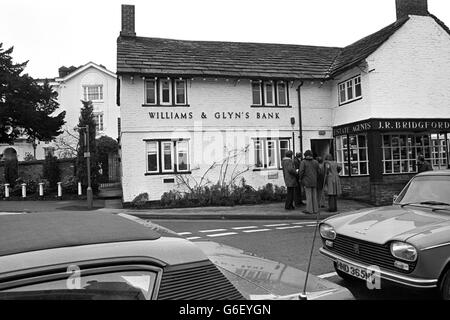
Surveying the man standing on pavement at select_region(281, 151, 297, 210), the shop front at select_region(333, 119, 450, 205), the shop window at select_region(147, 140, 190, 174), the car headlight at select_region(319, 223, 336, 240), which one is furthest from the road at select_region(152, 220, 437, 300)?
the shop front at select_region(333, 119, 450, 205)

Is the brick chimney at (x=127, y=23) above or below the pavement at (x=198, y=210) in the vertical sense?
above

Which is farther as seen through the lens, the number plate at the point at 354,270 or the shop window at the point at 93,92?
the shop window at the point at 93,92

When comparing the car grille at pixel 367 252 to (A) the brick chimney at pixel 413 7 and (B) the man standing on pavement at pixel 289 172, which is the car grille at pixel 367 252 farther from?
(A) the brick chimney at pixel 413 7

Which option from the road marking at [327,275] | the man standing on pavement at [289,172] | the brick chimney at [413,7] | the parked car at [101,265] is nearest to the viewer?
the parked car at [101,265]

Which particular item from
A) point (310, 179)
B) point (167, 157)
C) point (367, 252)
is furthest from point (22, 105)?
point (367, 252)

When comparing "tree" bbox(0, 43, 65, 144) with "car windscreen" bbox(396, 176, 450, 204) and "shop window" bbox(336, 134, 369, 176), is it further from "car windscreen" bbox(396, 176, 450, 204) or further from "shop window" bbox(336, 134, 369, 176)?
"car windscreen" bbox(396, 176, 450, 204)

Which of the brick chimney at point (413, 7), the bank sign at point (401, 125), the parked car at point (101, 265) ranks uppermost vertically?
the brick chimney at point (413, 7)

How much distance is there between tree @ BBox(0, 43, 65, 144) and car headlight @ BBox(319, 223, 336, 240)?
1169 inches

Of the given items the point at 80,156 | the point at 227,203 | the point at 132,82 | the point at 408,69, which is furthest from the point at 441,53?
the point at 80,156

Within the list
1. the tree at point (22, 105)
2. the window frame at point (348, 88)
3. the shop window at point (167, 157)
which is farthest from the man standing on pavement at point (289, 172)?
the tree at point (22, 105)

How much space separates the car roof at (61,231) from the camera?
1895mm

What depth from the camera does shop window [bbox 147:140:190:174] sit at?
18.0 metres

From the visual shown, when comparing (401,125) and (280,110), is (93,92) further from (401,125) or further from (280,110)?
(401,125)

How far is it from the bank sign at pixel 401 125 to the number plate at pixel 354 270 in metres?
13.4
